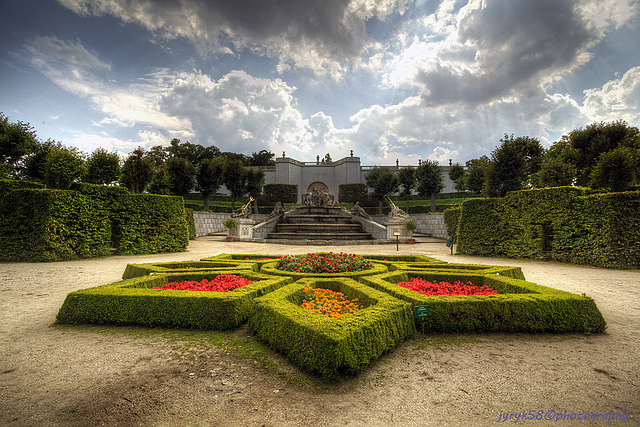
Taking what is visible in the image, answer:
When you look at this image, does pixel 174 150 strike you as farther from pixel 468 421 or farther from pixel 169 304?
pixel 468 421

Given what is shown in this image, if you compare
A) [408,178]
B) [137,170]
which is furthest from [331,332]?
[408,178]

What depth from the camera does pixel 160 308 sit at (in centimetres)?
441

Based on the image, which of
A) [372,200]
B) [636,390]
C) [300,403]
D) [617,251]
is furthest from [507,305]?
[372,200]

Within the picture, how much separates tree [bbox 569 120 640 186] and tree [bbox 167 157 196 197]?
30248mm

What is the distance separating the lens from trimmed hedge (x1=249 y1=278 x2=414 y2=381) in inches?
111

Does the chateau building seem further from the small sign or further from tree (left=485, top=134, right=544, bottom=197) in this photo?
the small sign

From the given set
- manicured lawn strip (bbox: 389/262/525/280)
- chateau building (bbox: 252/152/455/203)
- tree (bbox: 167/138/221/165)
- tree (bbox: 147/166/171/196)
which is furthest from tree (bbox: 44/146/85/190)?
tree (bbox: 167/138/221/165)

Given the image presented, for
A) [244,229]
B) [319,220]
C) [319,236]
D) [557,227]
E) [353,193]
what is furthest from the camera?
[353,193]

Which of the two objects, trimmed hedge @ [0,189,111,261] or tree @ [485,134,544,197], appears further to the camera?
tree @ [485,134,544,197]

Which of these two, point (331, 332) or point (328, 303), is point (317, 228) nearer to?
point (328, 303)

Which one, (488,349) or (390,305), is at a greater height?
(390,305)

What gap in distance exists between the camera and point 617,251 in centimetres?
950

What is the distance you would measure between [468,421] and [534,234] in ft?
37.8

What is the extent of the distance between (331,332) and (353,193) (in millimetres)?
38942
